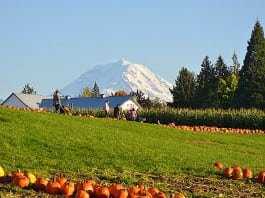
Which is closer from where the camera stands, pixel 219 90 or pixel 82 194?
pixel 82 194

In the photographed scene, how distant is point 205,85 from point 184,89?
4.67 meters

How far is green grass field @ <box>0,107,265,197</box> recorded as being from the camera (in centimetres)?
1058

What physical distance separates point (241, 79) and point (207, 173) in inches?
3036

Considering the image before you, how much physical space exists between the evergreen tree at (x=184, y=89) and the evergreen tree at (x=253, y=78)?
13.6 m

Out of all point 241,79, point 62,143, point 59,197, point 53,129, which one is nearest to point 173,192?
point 59,197

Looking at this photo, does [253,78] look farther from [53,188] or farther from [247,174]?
[53,188]

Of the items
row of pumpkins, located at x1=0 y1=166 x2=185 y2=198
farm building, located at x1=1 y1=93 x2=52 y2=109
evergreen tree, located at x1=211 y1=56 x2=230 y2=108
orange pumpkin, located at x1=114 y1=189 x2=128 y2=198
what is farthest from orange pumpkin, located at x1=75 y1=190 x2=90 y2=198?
farm building, located at x1=1 y1=93 x2=52 y2=109

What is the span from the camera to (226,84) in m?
96.0

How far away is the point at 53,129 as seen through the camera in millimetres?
15898

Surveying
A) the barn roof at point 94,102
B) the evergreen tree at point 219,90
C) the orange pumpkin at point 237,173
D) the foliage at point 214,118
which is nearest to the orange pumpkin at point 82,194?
the orange pumpkin at point 237,173

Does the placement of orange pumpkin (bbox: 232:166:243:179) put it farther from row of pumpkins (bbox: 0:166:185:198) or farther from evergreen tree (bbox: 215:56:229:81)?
evergreen tree (bbox: 215:56:229:81)

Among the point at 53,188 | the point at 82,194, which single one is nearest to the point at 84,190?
the point at 82,194

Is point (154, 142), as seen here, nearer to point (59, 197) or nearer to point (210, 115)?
point (59, 197)

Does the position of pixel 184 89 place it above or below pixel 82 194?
above
